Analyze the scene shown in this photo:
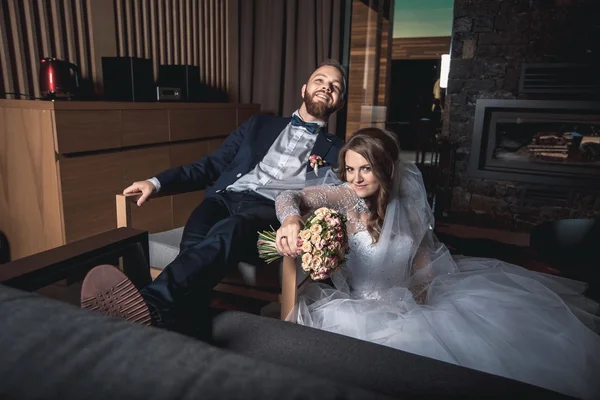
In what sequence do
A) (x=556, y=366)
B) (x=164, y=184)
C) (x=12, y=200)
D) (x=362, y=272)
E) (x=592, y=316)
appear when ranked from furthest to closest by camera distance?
(x=12, y=200) < (x=164, y=184) < (x=362, y=272) < (x=592, y=316) < (x=556, y=366)

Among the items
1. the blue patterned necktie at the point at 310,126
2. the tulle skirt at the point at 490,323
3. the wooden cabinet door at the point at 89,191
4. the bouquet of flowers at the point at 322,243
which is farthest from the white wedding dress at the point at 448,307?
the wooden cabinet door at the point at 89,191

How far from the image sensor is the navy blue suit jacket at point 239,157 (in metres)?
2.27

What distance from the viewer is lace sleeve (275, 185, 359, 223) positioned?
1715mm

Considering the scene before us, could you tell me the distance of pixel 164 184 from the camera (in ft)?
6.89

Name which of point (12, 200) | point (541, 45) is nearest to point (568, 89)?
point (541, 45)

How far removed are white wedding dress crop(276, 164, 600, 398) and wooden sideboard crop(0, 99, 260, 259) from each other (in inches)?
56.8

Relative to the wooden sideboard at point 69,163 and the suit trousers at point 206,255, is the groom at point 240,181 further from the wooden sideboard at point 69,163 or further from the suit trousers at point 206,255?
the wooden sideboard at point 69,163

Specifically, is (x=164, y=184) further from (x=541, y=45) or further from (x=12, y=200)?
(x=541, y=45)

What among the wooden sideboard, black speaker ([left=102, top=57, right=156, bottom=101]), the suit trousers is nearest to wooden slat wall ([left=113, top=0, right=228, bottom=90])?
black speaker ([left=102, top=57, right=156, bottom=101])

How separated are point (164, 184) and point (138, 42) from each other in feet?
6.13

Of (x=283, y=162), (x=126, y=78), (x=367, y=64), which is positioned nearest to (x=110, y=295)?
(x=283, y=162)

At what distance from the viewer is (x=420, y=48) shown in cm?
381

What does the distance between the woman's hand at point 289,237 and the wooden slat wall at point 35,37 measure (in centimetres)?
226

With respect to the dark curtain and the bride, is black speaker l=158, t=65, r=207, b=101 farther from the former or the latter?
the bride
